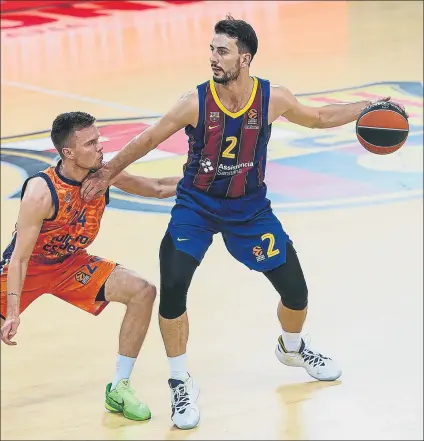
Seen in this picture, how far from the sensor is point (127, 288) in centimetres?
Result: 820

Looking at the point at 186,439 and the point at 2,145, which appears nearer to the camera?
the point at 186,439

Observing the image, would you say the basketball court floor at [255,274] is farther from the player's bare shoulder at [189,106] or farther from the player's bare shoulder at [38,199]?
the player's bare shoulder at [189,106]

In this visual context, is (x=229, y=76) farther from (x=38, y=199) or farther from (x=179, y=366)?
(x=179, y=366)

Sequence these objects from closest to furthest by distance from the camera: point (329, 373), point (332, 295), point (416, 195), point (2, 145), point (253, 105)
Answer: point (253, 105) → point (329, 373) → point (332, 295) → point (416, 195) → point (2, 145)

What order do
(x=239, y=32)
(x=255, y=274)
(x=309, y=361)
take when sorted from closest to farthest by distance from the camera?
(x=239, y=32), (x=309, y=361), (x=255, y=274)

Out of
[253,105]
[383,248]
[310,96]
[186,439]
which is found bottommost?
[186,439]

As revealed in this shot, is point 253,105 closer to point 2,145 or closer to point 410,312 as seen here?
point 410,312

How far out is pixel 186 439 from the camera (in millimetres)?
13359

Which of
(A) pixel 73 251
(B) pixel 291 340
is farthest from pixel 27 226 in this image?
(B) pixel 291 340

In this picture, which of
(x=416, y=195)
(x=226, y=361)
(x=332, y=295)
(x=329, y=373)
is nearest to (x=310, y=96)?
(x=416, y=195)

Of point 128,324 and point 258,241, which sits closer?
point 258,241

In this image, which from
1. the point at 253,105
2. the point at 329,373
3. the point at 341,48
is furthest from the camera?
the point at 341,48

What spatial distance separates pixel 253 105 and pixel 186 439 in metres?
6.97

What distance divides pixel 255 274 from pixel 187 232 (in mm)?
8459
